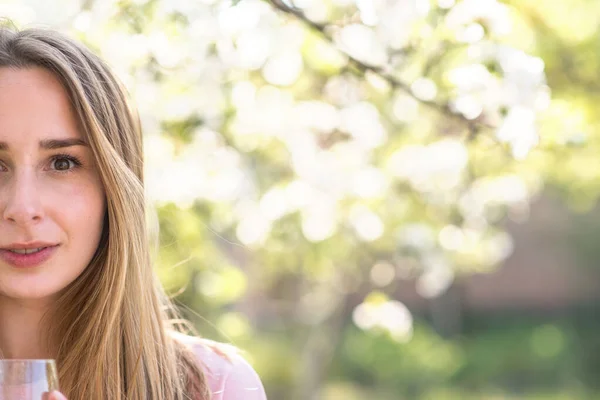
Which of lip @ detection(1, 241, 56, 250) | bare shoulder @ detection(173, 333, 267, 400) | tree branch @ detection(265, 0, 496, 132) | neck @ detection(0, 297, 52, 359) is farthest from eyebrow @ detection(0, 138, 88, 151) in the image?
tree branch @ detection(265, 0, 496, 132)

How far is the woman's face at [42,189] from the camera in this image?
1901mm

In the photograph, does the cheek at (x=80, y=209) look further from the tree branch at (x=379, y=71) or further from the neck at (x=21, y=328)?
the tree branch at (x=379, y=71)

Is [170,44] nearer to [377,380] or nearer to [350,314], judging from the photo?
[377,380]

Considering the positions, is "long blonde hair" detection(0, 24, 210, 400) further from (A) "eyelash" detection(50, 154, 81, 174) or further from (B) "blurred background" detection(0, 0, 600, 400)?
(B) "blurred background" detection(0, 0, 600, 400)

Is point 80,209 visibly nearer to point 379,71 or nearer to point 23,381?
point 23,381

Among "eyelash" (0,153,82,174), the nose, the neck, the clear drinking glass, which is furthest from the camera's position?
the neck

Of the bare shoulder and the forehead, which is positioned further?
the bare shoulder

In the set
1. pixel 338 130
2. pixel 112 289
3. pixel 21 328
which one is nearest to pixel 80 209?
pixel 112 289

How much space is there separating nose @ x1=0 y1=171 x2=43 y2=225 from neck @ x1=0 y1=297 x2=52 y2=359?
31 cm

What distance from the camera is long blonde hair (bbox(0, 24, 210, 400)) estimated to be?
6.76ft

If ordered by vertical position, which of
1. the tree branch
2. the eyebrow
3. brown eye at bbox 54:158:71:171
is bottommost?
brown eye at bbox 54:158:71:171

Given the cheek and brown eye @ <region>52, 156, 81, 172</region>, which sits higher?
brown eye @ <region>52, 156, 81, 172</region>

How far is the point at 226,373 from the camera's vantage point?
2.20 m

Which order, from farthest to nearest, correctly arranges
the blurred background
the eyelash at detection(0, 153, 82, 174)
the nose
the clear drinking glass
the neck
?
the blurred background < the neck < the eyelash at detection(0, 153, 82, 174) < the nose < the clear drinking glass
